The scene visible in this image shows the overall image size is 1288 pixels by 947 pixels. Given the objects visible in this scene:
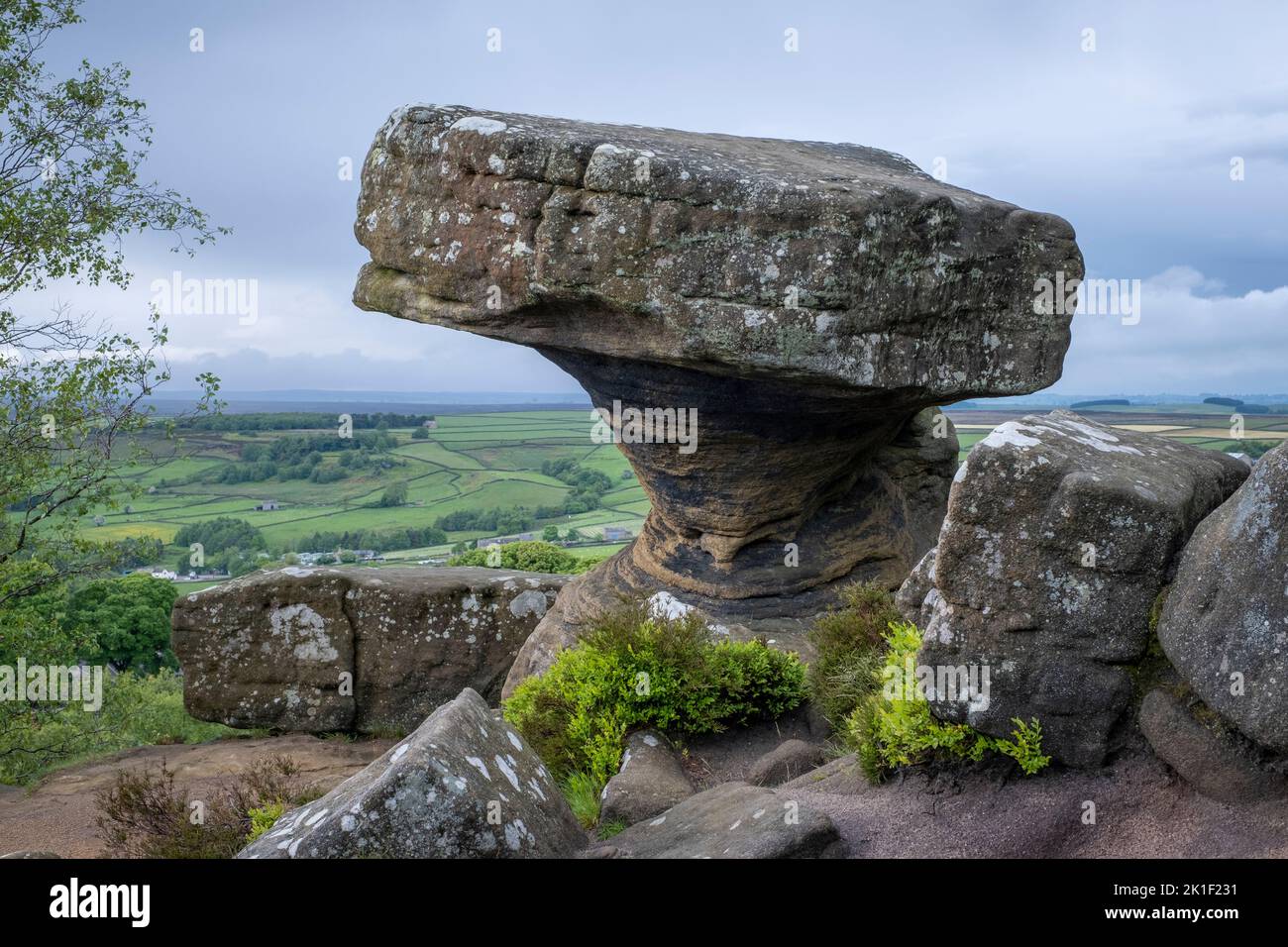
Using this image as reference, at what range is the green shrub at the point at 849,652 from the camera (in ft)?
33.1

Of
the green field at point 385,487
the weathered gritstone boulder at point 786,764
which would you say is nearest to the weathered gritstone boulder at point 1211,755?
the weathered gritstone boulder at point 786,764

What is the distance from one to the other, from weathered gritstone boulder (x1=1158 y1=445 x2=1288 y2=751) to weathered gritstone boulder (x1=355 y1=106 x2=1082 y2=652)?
4985mm

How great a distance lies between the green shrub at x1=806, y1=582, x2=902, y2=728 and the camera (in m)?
10.1

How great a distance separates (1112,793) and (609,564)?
951 centimetres

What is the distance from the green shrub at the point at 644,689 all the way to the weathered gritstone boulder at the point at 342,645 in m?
5.60

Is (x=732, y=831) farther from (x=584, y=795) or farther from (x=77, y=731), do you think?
(x=77, y=731)

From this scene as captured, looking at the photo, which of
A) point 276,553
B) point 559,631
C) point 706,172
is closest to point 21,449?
point 559,631

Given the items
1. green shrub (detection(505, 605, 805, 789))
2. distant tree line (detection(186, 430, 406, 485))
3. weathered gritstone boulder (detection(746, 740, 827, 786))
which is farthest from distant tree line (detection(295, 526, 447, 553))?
weathered gritstone boulder (detection(746, 740, 827, 786))

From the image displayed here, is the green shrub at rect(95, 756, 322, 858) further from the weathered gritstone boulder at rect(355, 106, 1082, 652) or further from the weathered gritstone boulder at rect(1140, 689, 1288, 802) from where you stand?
the weathered gritstone boulder at rect(1140, 689, 1288, 802)

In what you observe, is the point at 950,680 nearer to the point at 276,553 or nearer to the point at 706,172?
the point at 706,172

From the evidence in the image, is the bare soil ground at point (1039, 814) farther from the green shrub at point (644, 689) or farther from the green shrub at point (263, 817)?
the green shrub at point (263, 817)

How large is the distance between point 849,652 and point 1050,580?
3.95 meters

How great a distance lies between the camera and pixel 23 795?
1492 centimetres
